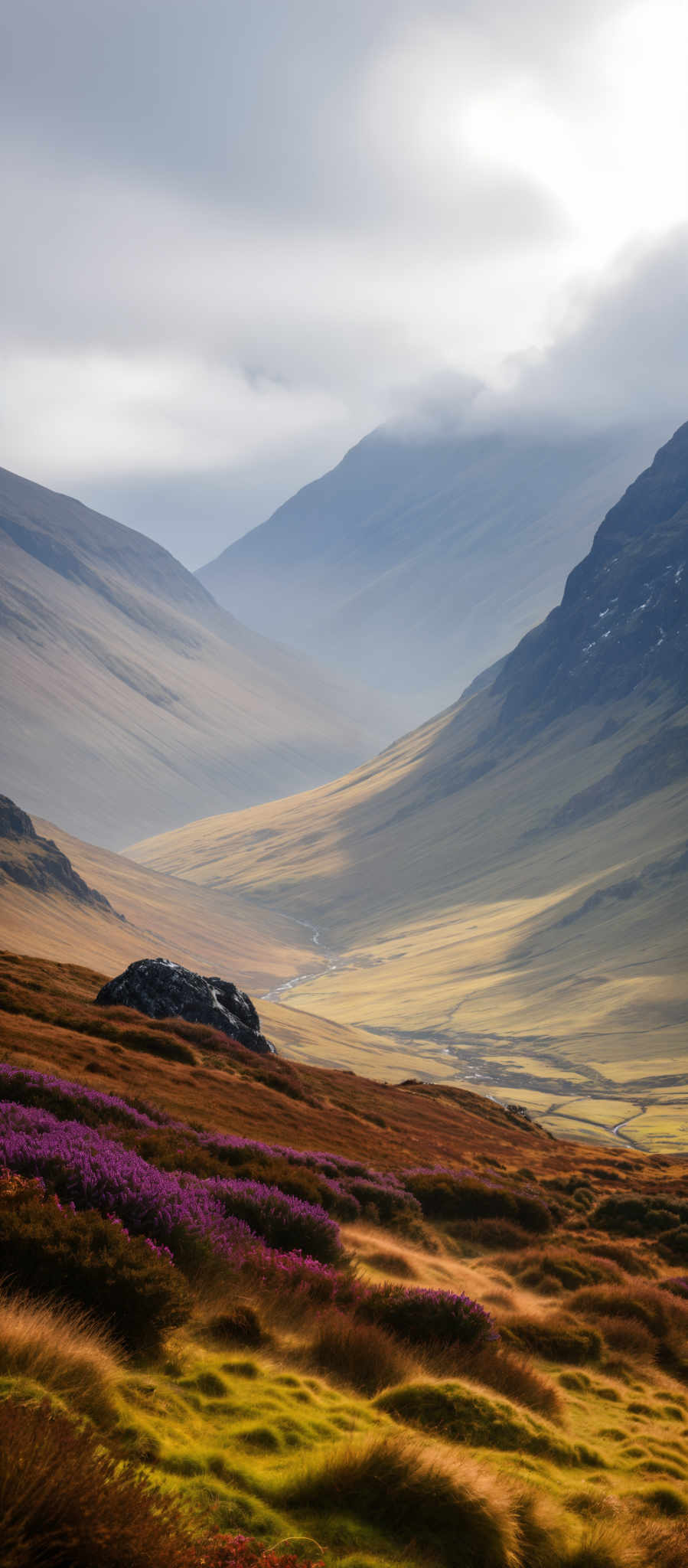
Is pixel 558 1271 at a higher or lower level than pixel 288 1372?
lower

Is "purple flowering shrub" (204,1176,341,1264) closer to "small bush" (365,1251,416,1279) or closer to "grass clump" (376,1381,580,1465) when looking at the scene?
"small bush" (365,1251,416,1279)

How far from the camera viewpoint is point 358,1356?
1091 centimetres

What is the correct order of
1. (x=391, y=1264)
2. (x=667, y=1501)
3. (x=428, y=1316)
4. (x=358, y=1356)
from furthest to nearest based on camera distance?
(x=391, y=1264), (x=428, y=1316), (x=358, y=1356), (x=667, y=1501)

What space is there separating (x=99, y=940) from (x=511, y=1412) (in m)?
179

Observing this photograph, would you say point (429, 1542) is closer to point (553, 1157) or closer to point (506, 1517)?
point (506, 1517)

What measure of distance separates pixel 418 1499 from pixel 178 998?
44323 mm

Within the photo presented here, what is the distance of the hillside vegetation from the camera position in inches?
260

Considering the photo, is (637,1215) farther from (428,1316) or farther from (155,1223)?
(155,1223)

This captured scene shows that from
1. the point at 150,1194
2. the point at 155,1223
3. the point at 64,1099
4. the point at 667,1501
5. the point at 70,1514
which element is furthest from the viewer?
the point at 64,1099

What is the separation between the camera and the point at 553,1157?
58.8 m

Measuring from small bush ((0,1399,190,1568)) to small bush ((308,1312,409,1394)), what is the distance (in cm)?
526

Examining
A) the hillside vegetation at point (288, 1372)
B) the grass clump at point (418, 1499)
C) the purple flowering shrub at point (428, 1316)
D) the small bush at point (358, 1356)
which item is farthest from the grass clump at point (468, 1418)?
the purple flowering shrub at point (428, 1316)

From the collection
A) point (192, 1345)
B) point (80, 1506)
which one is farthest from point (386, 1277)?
point (80, 1506)

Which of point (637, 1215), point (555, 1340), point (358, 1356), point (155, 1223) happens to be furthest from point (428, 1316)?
point (637, 1215)
